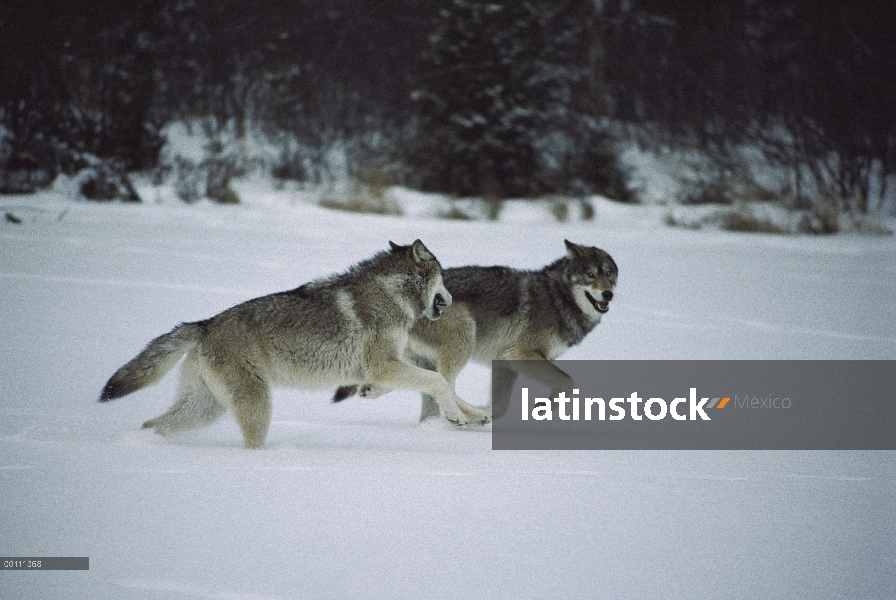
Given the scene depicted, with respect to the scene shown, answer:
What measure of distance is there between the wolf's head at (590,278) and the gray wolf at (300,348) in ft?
4.36

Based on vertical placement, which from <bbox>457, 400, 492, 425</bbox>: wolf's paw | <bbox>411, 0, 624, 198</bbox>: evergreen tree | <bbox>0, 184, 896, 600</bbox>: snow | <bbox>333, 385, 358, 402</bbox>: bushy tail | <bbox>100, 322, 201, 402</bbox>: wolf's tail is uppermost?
<bbox>411, 0, 624, 198</bbox>: evergreen tree

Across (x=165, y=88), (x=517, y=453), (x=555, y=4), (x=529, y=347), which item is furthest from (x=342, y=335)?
(x=555, y=4)

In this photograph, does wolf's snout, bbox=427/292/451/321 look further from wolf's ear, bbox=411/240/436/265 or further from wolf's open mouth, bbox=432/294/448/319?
wolf's ear, bbox=411/240/436/265

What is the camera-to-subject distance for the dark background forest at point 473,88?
17.1 meters

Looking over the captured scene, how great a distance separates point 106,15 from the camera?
1817 centimetres

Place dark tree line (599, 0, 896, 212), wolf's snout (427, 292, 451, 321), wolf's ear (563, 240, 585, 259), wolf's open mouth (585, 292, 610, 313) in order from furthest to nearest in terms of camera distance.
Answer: dark tree line (599, 0, 896, 212), wolf's ear (563, 240, 585, 259), wolf's open mouth (585, 292, 610, 313), wolf's snout (427, 292, 451, 321)

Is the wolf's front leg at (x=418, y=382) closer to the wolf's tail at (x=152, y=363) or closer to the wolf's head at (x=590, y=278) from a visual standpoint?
the wolf's tail at (x=152, y=363)

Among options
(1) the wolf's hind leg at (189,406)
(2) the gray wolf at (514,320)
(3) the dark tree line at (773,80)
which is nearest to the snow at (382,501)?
(1) the wolf's hind leg at (189,406)

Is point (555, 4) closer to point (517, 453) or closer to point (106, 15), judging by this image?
point (106, 15)

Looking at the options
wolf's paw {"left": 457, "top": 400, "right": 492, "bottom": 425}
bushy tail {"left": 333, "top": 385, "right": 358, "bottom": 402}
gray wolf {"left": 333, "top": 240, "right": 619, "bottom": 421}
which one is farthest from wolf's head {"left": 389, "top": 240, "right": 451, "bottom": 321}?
bushy tail {"left": 333, "top": 385, "right": 358, "bottom": 402}

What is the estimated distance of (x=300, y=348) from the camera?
5.09 metres

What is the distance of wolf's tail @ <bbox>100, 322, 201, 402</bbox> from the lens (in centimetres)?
472

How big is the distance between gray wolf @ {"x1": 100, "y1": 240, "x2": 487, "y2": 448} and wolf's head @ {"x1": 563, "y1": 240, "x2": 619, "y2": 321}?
4.36 feet

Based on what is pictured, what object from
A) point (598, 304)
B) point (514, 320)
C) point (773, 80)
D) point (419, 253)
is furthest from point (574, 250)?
point (773, 80)
